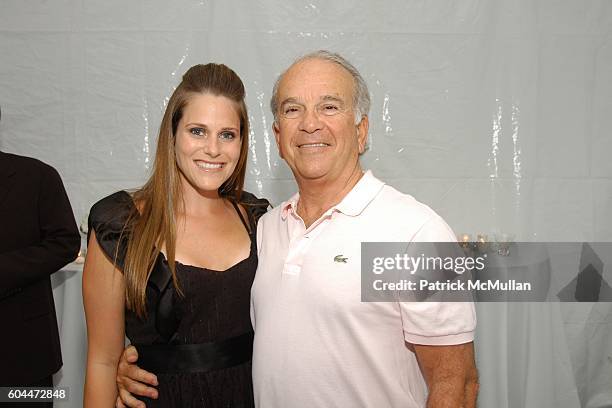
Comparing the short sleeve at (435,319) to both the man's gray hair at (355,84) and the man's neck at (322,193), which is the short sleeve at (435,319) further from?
the man's gray hair at (355,84)

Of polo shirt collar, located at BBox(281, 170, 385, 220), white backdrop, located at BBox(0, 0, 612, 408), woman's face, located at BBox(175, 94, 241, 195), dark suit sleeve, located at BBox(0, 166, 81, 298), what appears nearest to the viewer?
polo shirt collar, located at BBox(281, 170, 385, 220)

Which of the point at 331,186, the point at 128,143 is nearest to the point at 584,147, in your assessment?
the point at 331,186

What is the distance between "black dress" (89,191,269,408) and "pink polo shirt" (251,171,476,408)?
140mm

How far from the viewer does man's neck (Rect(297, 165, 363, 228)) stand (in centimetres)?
151

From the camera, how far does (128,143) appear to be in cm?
301

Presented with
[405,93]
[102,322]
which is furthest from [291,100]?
[405,93]

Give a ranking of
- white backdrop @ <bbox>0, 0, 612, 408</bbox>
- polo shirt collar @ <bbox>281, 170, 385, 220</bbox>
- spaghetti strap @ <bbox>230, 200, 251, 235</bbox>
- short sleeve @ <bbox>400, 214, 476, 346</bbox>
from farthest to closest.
A: white backdrop @ <bbox>0, 0, 612, 408</bbox> → spaghetti strap @ <bbox>230, 200, 251, 235</bbox> → polo shirt collar @ <bbox>281, 170, 385, 220</bbox> → short sleeve @ <bbox>400, 214, 476, 346</bbox>

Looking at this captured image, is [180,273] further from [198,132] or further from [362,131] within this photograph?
Result: [362,131]

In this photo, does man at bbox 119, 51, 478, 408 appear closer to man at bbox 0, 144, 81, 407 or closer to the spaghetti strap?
the spaghetti strap

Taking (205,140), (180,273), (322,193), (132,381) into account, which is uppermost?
(205,140)

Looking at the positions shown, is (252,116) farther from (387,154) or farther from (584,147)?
(584,147)

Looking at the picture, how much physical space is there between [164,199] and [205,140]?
202 mm

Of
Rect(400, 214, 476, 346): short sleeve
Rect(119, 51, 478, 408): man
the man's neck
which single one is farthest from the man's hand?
Rect(400, 214, 476, 346): short sleeve

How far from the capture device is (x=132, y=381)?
58.9 inches
